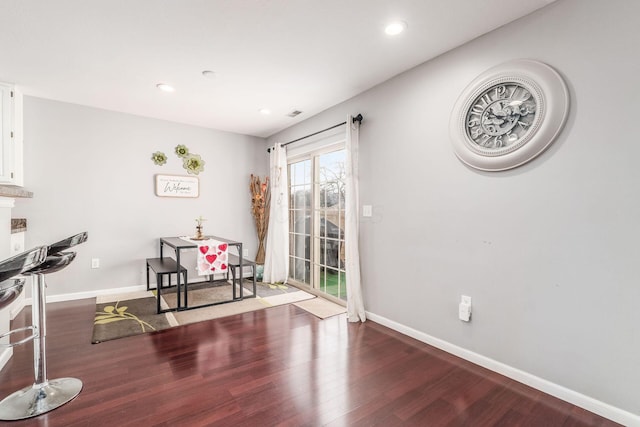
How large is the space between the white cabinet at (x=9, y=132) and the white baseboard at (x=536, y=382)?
4.37m

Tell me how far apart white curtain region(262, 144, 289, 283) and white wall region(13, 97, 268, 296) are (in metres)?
0.88

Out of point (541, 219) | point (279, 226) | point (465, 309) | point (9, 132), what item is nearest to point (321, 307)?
point (279, 226)

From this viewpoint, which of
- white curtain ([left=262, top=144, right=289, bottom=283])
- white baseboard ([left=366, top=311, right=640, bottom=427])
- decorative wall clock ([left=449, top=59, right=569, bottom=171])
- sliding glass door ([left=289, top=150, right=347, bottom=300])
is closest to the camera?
white baseboard ([left=366, top=311, right=640, bottom=427])

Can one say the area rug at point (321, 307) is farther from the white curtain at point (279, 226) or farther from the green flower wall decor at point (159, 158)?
the green flower wall decor at point (159, 158)

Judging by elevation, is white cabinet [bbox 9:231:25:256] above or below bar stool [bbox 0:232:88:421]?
above

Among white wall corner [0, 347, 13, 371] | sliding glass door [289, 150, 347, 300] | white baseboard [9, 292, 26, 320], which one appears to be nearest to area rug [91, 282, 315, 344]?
sliding glass door [289, 150, 347, 300]

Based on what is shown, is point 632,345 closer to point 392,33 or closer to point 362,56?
point 392,33

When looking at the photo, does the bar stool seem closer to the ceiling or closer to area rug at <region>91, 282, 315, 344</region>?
area rug at <region>91, 282, 315, 344</region>

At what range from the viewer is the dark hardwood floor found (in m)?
1.65

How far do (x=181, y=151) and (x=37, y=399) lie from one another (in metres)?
3.32

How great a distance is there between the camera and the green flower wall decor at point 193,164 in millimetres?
4383

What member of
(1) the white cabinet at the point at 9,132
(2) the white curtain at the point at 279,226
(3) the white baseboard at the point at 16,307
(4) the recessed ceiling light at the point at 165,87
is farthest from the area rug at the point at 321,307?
(1) the white cabinet at the point at 9,132

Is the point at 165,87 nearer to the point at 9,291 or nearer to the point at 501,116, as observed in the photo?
the point at 9,291

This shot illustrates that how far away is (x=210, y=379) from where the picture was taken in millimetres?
2016
